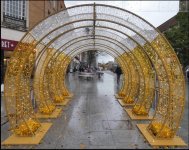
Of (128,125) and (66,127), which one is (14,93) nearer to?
(66,127)

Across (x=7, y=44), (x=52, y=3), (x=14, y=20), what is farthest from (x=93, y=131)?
(x=52, y=3)

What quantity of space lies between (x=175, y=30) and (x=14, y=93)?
3349 cm

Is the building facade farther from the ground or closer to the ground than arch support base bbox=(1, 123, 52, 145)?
farther from the ground

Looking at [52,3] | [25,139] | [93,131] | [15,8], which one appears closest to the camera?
[25,139]

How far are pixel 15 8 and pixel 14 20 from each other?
105 centimetres

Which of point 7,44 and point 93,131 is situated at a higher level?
point 7,44

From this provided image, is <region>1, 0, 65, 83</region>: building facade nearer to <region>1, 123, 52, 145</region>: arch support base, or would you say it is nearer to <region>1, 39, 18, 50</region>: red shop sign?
<region>1, 39, 18, 50</region>: red shop sign

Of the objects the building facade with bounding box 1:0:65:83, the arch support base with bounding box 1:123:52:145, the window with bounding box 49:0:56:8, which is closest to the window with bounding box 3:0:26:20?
the building facade with bounding box 1:0:65:83

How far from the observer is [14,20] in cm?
2975

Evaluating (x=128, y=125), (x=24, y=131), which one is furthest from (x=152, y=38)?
(x=24, y=131)

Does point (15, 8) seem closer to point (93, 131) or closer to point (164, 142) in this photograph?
point (93, 131)

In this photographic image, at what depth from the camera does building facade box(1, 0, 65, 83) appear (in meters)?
27.7

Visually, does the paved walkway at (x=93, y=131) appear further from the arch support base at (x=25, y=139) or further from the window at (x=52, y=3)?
the window at (x=52, y=3)

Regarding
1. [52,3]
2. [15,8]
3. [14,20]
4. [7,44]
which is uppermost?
[52,3]
